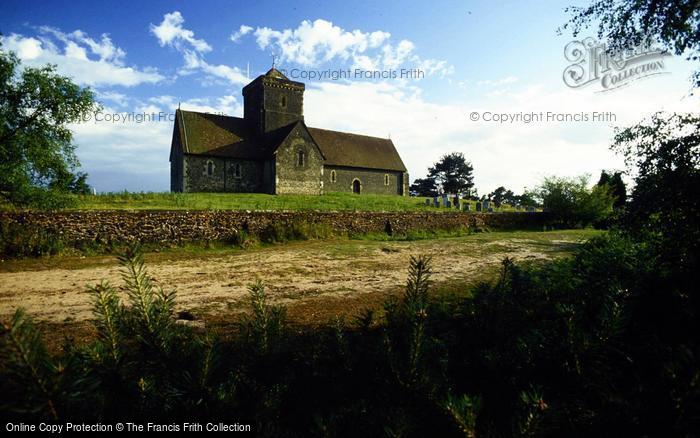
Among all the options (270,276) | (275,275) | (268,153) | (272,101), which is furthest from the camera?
(272,101)

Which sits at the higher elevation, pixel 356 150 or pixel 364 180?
pixel 356 150

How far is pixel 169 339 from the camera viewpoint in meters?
1.85

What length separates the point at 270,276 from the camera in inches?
328

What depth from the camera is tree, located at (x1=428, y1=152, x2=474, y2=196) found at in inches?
2355

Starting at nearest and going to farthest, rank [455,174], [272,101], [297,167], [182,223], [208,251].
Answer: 1. [208,251]
2. [182,223]
3. [297,167]
4. [272,101]
5. [455,174]

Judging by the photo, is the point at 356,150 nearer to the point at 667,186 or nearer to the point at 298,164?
the point at 298,164

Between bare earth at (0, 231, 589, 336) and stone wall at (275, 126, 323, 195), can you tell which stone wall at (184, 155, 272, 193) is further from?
bare earth at (0, 231, 589, 336)

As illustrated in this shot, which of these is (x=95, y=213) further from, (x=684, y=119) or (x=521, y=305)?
(x=684, y=119)

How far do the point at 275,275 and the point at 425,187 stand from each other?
57.3 m

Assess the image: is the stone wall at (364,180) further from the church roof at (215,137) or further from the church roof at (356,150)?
the church roof at (215,137)

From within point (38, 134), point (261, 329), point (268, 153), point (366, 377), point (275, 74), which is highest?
point (275, 74)

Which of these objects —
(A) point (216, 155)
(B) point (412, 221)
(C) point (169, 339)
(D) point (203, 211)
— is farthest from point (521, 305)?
(A) point (216, 155)

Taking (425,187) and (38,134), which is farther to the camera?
(425,187)

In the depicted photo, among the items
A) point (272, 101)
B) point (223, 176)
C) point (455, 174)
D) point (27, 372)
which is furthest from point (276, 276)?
point (455, 174)
